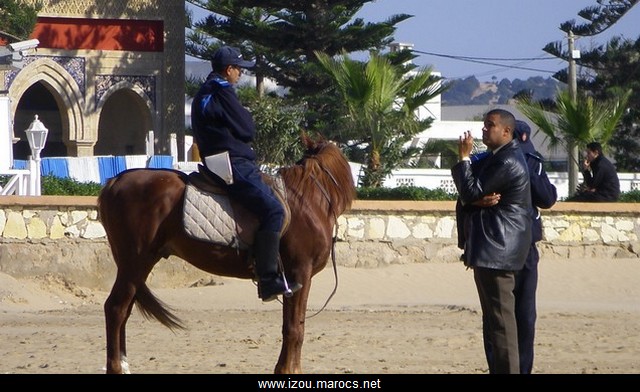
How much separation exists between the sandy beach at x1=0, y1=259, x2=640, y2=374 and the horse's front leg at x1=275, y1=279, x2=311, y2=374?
40cm

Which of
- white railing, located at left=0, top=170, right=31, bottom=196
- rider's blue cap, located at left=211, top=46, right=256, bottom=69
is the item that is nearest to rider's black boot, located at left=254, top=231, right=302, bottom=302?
rider's blue cap, located at left=211, top=46, right=256, bottom=69

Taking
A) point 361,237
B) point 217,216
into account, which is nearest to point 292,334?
point 217,216

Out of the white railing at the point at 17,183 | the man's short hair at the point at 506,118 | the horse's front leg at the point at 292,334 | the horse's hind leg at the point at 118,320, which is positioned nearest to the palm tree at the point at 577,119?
the white railing at the point at 17,183

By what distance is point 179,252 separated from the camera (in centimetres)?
916

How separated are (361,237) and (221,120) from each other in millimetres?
7460

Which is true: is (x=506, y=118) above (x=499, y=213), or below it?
above

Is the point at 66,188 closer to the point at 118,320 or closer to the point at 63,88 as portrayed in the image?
the point at 118,320

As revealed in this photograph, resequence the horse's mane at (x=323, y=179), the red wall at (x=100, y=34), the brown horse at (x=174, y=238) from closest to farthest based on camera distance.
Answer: the brown horse at (x=174, y=238)
the horse's mane at (x=323, y=179)
the red wall at (x=100, y=34)

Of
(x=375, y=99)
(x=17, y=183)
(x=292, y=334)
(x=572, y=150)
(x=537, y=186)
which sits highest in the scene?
(x=375, y=99)

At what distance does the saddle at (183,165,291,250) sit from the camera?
890cm

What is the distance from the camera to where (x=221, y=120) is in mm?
8797

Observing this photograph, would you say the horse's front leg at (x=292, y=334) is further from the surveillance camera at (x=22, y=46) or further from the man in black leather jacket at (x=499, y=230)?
the surveillance camera at (x=22, y=46)

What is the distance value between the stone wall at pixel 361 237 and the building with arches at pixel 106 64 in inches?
785

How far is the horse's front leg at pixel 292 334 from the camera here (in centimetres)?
855
